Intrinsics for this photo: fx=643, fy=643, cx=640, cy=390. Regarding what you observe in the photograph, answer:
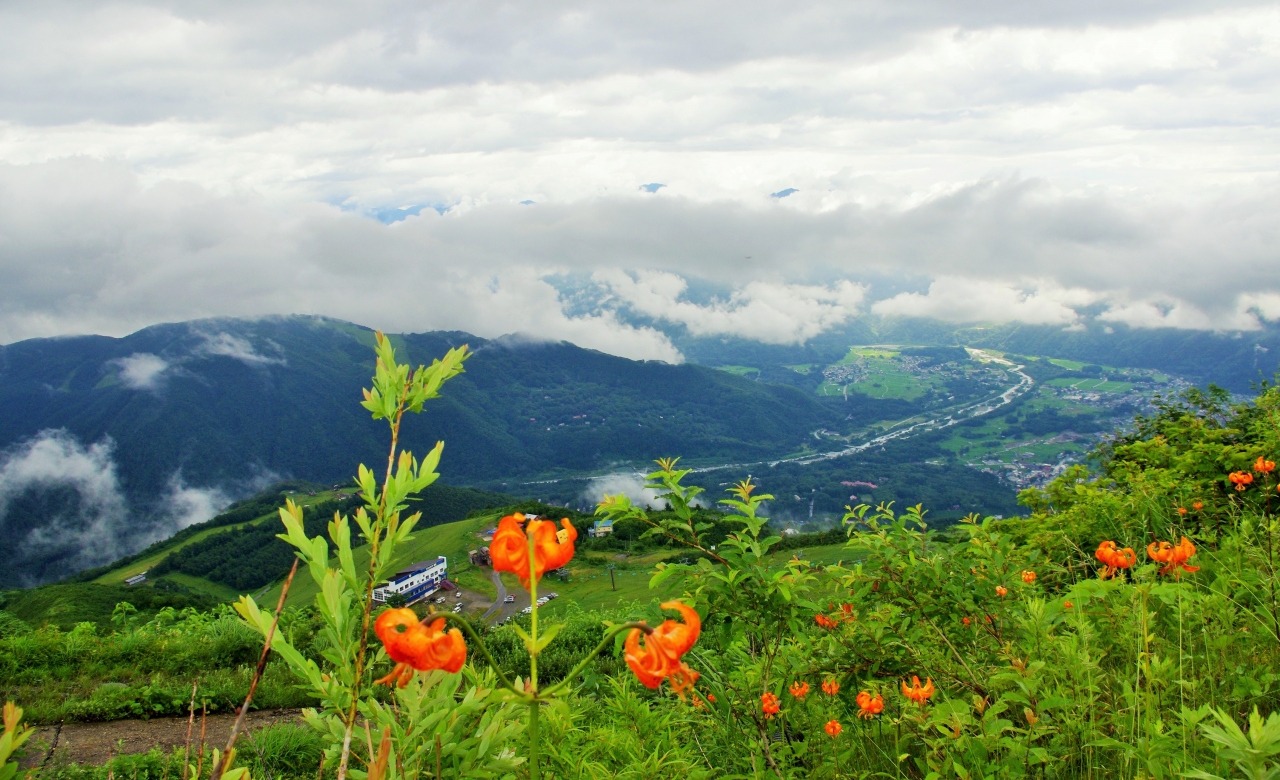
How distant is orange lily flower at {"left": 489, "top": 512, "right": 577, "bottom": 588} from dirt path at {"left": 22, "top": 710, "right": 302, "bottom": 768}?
510 cm

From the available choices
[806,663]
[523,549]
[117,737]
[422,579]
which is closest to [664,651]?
[523,549]

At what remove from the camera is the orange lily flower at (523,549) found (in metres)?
1.85

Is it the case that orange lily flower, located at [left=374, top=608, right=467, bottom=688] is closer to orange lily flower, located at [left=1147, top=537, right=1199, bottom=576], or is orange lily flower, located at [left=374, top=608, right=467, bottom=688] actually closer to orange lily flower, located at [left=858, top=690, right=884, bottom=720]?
orange lily flower, located at [left=858, top=690, right=884, bottom=720]

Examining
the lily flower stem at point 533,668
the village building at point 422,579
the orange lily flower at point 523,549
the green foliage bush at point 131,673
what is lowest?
the village building at point 422,579

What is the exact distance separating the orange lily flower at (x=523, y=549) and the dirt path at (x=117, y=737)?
16.7ft

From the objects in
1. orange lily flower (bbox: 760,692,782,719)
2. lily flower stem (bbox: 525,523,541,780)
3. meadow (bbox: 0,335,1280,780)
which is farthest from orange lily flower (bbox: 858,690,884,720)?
lily flower stem (bbox: 525,523,541,780)

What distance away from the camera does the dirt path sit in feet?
17.3

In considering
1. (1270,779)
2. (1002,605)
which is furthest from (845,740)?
(1270,779)

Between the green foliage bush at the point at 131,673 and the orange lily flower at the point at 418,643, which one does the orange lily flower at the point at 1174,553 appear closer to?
the orange lily flower at the point at 418,643

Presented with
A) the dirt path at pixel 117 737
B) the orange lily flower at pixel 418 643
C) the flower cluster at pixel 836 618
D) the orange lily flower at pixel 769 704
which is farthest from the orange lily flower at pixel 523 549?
the dirt path at pixel 117 737

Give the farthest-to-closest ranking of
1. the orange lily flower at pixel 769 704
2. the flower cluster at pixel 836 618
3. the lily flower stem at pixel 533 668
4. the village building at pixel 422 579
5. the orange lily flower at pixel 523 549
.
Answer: the village building at pixel 422 579, the flower cluster at pixel 836 618, the orange lily flower at pixel 769 704, the orange lily flower at pixel 523 549, the lily flower stem at pixel 533 668

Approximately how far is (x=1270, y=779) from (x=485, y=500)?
147 meters

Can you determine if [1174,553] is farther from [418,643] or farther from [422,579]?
[422,579]

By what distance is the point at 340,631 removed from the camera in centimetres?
177
